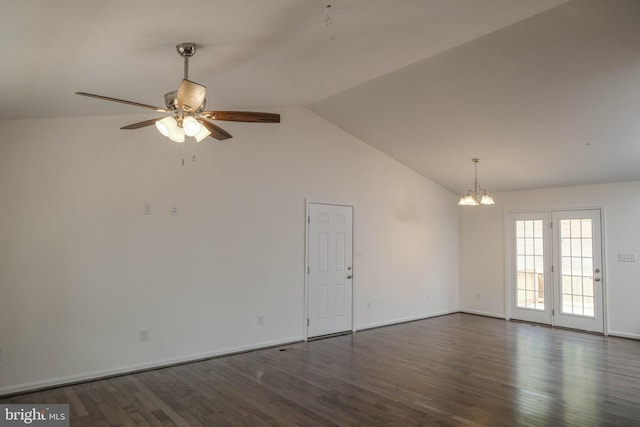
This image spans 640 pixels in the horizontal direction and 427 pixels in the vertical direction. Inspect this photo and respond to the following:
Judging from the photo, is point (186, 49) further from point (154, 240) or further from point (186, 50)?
point (154, 240)

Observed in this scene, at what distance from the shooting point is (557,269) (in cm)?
688

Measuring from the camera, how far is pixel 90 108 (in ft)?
12.7

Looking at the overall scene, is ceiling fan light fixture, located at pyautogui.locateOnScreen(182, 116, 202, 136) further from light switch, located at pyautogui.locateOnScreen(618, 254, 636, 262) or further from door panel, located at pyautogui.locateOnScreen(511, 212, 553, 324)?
light switch, located at pyautogui.locateOnScreen(618, 254, 636, 262)

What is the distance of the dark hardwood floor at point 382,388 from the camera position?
3.25 meters

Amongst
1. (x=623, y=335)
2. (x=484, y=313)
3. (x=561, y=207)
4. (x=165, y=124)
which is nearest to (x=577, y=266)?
(x=561, y=207)

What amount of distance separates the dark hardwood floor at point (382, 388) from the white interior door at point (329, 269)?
46cm

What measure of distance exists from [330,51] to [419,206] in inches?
185

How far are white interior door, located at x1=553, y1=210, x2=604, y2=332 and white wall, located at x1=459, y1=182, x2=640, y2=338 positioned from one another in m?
0.13

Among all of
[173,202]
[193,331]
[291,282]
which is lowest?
[193,331]

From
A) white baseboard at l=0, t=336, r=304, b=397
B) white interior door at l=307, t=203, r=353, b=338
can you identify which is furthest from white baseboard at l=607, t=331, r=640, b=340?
white baseboard at l=0, t=336, r=304, b=397

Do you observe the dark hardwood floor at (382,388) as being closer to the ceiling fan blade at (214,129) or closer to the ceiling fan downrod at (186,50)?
the ceiling fan blade at (214,129)

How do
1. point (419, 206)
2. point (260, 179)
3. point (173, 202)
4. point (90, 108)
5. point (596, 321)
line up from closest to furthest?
point (90, 108) → point (173, 202) → point (260, 179) → point (596, 321) → point (419, 206)

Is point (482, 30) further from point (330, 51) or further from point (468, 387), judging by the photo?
point (468, 387)

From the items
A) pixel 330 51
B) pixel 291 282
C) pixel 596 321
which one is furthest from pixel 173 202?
pixel 596 321
